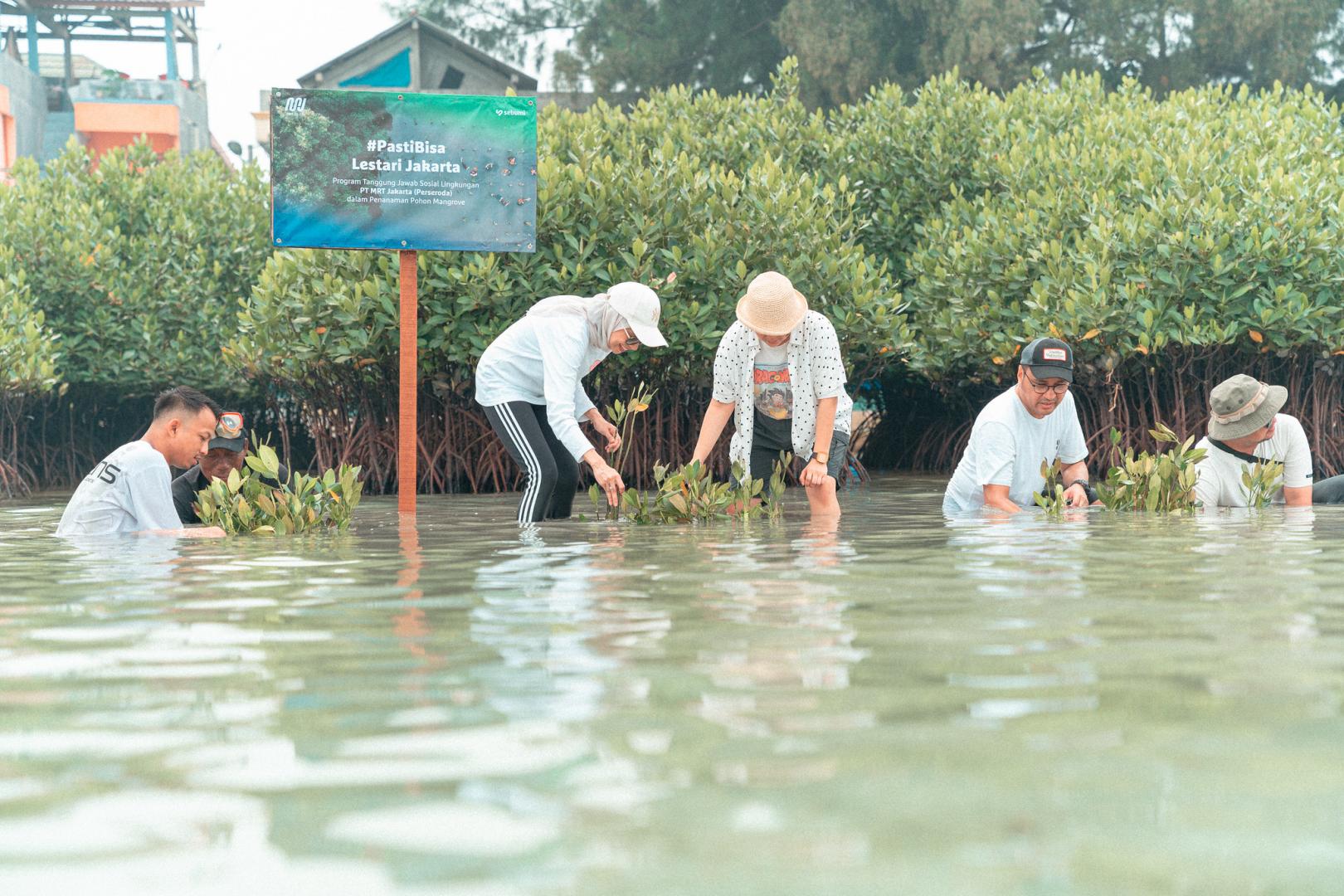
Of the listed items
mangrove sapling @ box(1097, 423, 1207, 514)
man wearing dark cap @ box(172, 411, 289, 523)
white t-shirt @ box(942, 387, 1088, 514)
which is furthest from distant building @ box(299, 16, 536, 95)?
white t-shirt @ box(942, 387, 1088, 514)

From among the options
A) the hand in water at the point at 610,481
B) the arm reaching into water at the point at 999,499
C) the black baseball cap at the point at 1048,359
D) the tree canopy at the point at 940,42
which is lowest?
the arm reaching into water at the point at 999,499

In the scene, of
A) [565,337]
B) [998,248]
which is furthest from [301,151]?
[998,248]

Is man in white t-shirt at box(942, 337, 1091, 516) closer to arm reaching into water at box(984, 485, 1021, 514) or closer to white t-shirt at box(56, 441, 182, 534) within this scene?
arm reaching into water at box(984, 485, 1021, 514)

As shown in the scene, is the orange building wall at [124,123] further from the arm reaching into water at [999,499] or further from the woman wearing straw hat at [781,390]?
the arm reaching into water at [999,499]

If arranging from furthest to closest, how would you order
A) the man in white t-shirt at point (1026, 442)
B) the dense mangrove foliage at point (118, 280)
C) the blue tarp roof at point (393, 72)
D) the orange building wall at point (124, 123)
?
1. the orange building wall at point (124, 123)
2. the blue tarp roof at point (393, 72)
3. the dense mangrove foliage at point (118, 280)
4. the man in white t-shirt at point (1026, 442)

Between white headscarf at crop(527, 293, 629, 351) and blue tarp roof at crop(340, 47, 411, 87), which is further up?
blue tarp roof at crop(340, 47, 411, 87)

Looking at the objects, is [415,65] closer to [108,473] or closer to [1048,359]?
[108,473]

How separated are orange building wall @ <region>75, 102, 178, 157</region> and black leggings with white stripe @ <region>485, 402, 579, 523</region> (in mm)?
28914

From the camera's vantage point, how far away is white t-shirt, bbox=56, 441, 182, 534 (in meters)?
7.00

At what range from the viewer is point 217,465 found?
825cm

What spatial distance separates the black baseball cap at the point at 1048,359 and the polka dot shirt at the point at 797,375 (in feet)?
2.98

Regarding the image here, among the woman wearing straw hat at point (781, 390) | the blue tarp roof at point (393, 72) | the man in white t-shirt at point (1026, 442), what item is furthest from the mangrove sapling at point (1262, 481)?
the blue tarp roof at point (393, 72)

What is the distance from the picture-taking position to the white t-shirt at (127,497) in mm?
6996

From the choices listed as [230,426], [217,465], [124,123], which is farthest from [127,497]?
[124,123]
